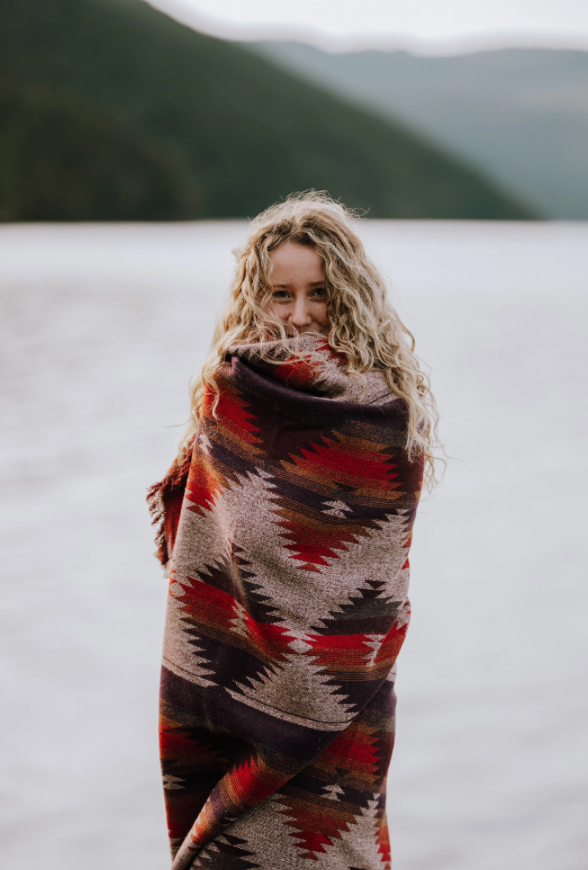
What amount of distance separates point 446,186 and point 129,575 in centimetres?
9142

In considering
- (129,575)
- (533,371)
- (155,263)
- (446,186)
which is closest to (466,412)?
(533,371)

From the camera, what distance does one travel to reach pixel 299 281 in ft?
5.01

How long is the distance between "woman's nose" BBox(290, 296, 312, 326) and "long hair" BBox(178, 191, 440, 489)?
18mm

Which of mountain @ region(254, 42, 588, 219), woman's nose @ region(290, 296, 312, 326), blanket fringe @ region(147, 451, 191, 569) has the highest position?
mountain @ region(254, 42, 588, 219)

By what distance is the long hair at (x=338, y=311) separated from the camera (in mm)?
1465

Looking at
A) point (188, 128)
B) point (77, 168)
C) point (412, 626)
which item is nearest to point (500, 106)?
point (188, 128)

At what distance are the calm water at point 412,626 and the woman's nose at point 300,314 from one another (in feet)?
0.71

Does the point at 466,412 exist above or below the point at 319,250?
above

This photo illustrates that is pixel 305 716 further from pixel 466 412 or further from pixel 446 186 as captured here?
pixel 446 186

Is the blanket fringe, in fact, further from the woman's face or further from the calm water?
the calm water

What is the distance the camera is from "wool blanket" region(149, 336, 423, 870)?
4.58 ft

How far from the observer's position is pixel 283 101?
92375 mm

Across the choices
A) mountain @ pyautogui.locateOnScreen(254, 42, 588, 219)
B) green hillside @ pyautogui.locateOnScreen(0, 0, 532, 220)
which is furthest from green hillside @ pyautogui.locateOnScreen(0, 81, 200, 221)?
mountain @ pyautogui.locateOnScreen(254, 42, 588, 219)

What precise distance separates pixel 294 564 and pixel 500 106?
126 metres
